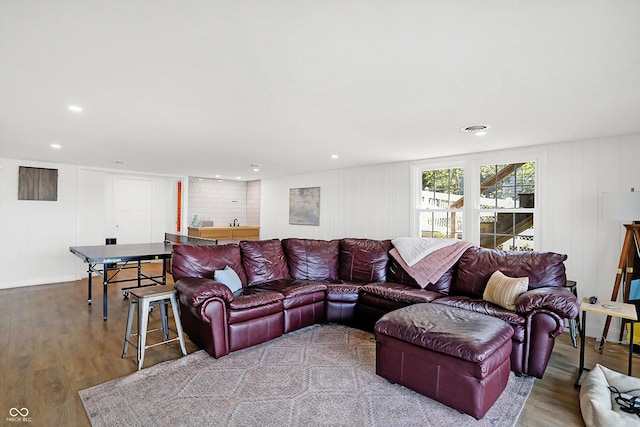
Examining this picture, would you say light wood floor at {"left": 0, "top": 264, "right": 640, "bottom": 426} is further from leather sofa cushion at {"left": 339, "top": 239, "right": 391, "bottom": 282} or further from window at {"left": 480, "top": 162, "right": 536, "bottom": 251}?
leather sofa cushion at {"left": 339, "top": 239, "right": 391, "bottom": 282}

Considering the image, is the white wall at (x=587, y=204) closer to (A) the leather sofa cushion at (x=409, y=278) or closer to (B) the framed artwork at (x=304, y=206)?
(A) the leather sofa cushion at (x=409, y=278)

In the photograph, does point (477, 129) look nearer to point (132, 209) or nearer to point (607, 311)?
point (607, 311)

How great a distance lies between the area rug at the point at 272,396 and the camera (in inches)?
83.4

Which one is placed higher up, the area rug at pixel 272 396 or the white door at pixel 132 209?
the white door at pixel 132 209

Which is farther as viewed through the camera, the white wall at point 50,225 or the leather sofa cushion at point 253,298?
the white wall at point 50,225

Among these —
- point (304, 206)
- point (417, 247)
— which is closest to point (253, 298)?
point (417, 247)

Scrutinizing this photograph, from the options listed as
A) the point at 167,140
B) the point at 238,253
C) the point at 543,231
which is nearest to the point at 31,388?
the point at 238,253

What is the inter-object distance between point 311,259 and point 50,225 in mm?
5078

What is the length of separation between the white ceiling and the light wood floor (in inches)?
87.5

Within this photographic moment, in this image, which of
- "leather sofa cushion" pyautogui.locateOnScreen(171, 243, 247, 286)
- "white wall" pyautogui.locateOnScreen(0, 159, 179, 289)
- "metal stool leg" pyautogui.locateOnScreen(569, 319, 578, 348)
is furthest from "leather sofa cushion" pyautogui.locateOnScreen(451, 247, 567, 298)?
"white wall" pyautogui.locateOnScreen(0, 159, 179, 289)

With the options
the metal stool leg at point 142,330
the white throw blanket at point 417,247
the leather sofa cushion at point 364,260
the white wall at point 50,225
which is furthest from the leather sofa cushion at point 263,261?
the white wall at point 50,225

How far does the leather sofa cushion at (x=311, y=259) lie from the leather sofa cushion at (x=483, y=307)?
160cm

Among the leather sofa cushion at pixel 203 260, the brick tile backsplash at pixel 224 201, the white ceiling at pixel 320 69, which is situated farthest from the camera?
the brick tile backsplash at pixel 224 201

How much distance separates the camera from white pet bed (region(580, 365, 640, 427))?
1.94 m
